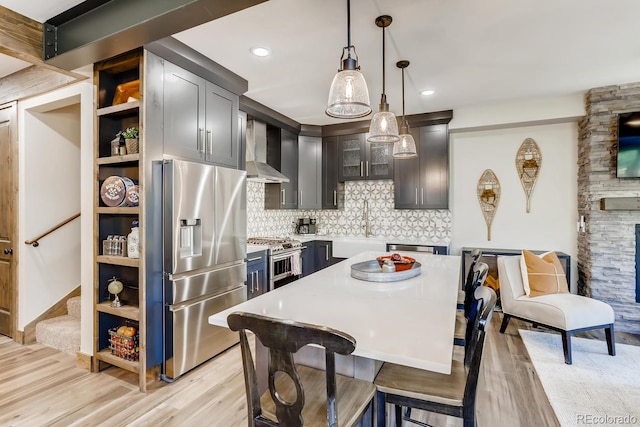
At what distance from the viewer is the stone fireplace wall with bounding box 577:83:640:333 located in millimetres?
3525

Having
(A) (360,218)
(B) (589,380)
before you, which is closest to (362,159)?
(A) (360,218)

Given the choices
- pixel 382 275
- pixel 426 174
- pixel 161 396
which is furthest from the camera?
pixel 426 174

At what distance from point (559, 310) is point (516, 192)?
1949 millimetres

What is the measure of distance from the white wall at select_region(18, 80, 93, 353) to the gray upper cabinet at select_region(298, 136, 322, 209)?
2726 mm

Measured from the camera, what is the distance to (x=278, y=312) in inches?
61.2

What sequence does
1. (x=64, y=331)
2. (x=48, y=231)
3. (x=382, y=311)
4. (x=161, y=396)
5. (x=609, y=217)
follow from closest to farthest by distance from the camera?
(x=382, y=311)
(x=161, y=396)
(x=64, y=331)
(x=48, y=231)
(x=609, y=217)

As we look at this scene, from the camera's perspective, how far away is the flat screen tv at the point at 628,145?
3434 millimetres

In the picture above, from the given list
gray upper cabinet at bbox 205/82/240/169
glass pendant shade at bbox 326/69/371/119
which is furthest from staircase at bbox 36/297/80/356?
glass pendant shade at bbox 326/69/371/119

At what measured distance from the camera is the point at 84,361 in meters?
2.77

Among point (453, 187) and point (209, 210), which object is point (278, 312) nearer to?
point (209, 210)

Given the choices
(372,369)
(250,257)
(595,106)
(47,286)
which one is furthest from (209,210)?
(595,106)

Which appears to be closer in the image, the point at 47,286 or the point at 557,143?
the point at 47,286

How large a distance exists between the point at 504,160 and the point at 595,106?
43.5 inches

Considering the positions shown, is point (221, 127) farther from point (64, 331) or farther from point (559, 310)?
point (559, 310)
